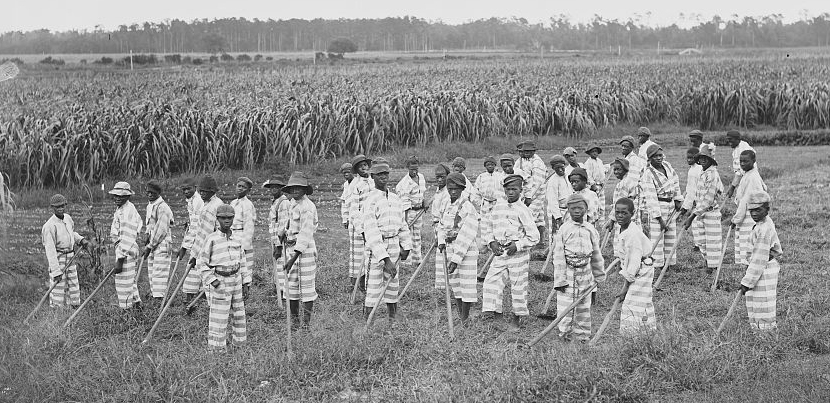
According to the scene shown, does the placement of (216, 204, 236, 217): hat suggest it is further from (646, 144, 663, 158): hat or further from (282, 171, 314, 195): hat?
(646, 144, 663, 158): hat

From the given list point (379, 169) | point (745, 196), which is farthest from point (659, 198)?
point (379, 169)

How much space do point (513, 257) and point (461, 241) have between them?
2.00ft

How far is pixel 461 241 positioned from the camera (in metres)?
9.40

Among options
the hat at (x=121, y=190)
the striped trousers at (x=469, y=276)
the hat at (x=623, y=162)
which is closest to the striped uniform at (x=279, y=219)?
the hat at (x=121, y=190)

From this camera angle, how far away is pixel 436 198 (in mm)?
10992

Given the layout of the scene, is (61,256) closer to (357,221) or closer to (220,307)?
(220,307)

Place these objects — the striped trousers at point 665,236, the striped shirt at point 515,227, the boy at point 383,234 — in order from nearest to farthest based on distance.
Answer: the striped shirt at point 515,227 < the boy at point 383,234 < the striped trousers at point 665,236

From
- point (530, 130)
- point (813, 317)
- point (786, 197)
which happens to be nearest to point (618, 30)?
point (530, 130)

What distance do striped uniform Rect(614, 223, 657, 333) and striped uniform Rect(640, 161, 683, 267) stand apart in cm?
286

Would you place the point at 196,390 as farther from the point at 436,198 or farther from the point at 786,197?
the point at 786,197

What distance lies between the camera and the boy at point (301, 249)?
9.55 m

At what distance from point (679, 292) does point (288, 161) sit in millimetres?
11930

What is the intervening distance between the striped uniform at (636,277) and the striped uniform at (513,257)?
1.03 meters

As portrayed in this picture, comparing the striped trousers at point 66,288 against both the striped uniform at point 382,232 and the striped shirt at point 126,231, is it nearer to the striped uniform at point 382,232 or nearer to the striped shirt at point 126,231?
the striped shirt at point 126,231
